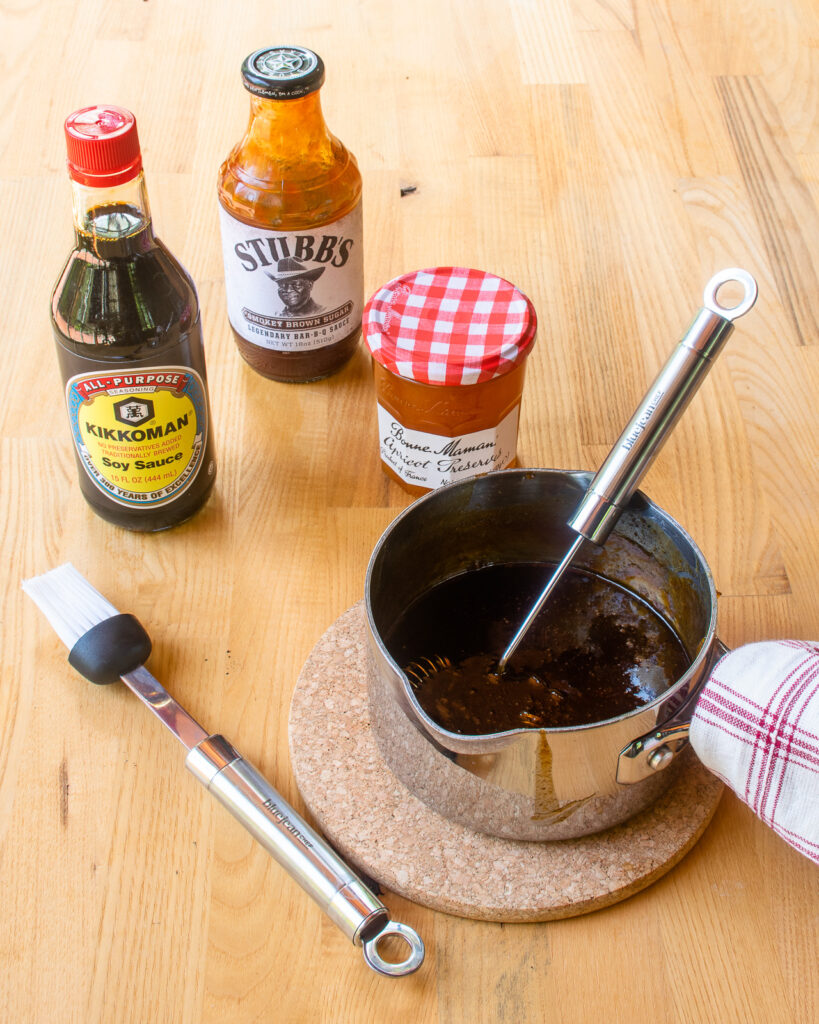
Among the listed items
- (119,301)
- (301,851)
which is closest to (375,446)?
(119,301)

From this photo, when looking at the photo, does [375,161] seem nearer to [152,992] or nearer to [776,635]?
[776,635]

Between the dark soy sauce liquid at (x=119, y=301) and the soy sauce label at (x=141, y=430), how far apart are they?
0.03ft

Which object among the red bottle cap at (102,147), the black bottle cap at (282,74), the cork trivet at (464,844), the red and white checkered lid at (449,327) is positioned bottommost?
the cork trivet at (464,844)

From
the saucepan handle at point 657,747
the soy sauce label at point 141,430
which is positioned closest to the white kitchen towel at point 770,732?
the saucepan handle at point 657,747

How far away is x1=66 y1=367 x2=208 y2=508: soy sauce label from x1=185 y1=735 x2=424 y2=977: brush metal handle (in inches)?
7.1

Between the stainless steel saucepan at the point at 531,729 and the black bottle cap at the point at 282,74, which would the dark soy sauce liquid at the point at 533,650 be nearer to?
the stainless steel saucepan at the point at 531,729

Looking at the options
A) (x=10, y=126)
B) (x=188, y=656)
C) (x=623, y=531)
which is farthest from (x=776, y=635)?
(x=10, y=126)

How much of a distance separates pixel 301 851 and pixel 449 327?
332 millimetres

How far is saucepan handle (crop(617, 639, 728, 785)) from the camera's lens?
524mm

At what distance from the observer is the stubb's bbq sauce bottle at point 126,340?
635mm

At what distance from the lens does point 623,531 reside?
0.64 m

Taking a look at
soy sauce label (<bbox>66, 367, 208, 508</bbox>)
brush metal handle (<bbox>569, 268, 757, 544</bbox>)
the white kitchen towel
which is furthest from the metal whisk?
soy sauce label (<bbox>66, 367, 208, 508</bbox>)

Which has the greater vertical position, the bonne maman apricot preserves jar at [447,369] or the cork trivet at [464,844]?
the bonne maman apricot preserves jar at [447,369]

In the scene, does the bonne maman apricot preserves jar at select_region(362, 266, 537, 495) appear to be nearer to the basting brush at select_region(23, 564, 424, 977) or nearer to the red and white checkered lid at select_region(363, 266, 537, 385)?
the red and white checkered lid at select_region(363, 266, 537, 385)
